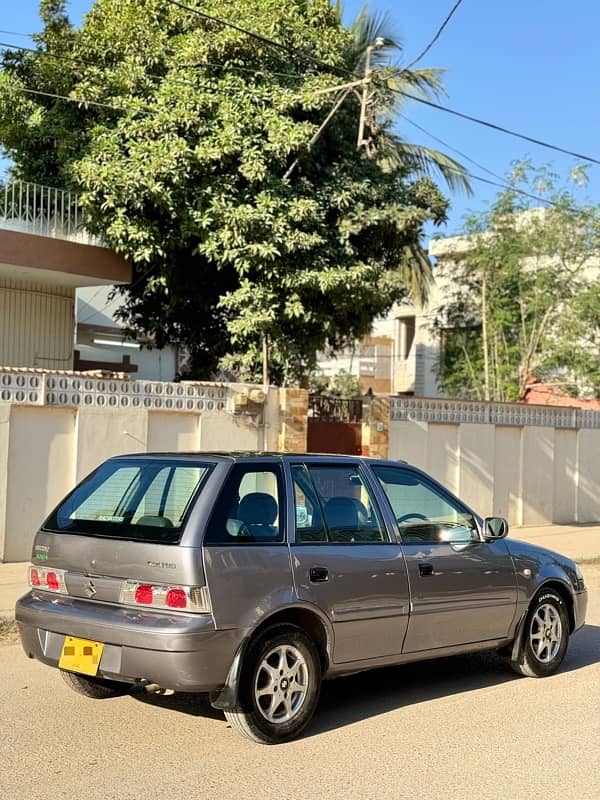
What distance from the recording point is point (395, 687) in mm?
7078

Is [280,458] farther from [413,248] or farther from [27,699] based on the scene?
[413,248]

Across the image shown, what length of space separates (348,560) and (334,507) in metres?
0.36

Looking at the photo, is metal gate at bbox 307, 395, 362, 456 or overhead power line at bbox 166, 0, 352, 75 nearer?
overhead power line at bbox 166, 0, 352, 75

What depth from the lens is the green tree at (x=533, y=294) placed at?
21.8 meters

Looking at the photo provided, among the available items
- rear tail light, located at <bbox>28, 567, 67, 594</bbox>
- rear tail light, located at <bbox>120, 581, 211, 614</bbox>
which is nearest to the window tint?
rear tail light, located at <bbox>120, 581, 211, 614</bbox>

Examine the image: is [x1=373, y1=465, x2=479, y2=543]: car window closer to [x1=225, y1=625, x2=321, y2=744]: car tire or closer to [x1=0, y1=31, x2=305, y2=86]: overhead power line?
[x1=225, y1=625, x2=321, y2=744]: car tire

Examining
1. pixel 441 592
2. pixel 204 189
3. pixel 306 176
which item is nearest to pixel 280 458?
pixel 441 592

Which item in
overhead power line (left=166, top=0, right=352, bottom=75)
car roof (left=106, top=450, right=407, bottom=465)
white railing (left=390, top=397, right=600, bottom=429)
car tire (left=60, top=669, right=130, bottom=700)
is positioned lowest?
car tire (left=60, top=669, right=130, bottom=700)

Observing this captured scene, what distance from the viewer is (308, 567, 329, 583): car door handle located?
19.1ft

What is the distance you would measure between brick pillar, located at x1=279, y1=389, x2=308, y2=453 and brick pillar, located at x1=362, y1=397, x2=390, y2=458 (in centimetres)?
144

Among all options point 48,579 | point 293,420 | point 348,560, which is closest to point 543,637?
point 348,560

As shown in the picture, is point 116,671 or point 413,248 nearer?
point 116,671

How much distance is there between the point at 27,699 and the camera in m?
6.50

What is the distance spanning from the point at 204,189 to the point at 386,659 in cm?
958
